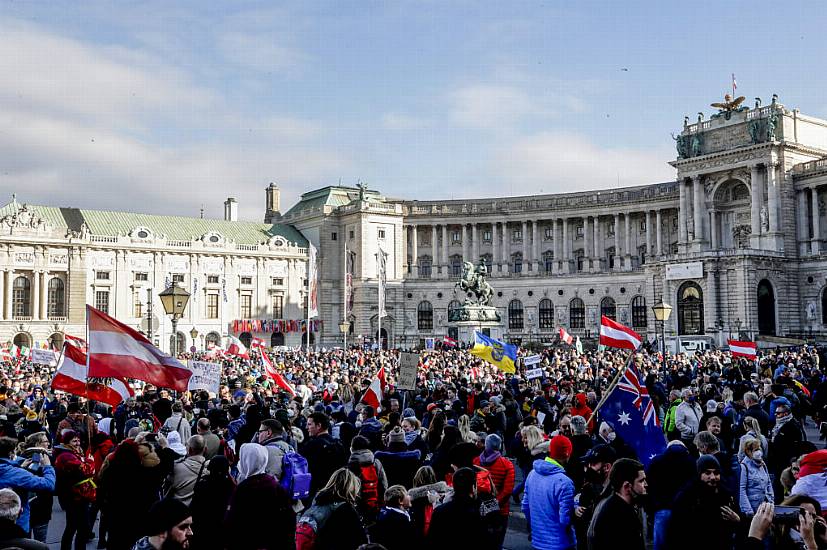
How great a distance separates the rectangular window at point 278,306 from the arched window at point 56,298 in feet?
63.9

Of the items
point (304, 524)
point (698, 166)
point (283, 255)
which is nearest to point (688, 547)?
point (304, 524)

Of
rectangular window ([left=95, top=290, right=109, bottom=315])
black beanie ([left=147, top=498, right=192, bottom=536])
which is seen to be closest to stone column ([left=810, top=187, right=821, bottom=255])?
rectangular window ([left=95, top=290, right=109, bottom=315])

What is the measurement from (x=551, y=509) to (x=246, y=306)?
240ft

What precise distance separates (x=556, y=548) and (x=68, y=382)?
11275 millimetres

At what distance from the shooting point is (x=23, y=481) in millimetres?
8383

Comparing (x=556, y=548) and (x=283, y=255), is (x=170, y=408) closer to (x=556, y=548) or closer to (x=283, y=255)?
(x=556, y=548)

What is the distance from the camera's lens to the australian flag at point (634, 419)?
11.5 m

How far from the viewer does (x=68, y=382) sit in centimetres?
1580

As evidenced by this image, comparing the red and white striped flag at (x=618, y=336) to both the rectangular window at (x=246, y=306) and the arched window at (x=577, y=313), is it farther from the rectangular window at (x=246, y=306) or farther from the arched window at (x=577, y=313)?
the rectangular window at (x=246, y=306)

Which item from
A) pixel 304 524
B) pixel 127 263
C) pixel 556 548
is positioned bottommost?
pixel 556 548

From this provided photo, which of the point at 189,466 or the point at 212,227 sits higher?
the point at 212,227

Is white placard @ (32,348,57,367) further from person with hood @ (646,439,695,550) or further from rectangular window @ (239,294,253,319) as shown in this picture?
rectangular window @ (239,294,253,319)

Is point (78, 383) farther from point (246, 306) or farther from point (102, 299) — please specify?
point (246, 306)

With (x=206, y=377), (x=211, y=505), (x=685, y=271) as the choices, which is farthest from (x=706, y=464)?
(x=685, y=271)
